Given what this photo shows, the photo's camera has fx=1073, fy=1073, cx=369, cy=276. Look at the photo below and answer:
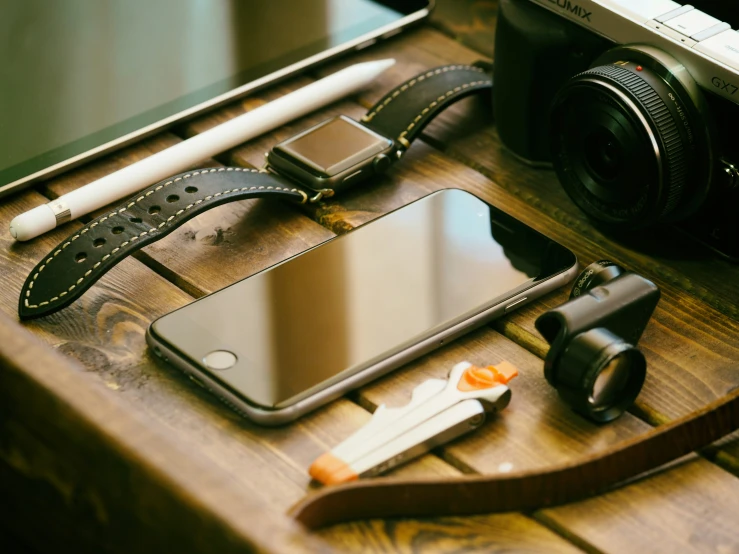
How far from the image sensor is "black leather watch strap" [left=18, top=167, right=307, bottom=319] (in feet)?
2.33

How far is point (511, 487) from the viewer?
0.60 m

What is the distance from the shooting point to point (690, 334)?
2.46ft

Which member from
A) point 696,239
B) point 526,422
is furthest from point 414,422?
point 696,239

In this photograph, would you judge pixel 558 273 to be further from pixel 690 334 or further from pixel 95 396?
pixel 95 396

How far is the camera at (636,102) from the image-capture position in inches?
29.1

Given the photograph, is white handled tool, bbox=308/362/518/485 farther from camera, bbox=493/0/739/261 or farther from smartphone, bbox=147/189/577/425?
camera, bbox=493/0/739/261

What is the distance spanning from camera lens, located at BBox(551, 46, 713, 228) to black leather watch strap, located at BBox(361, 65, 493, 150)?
0.13m

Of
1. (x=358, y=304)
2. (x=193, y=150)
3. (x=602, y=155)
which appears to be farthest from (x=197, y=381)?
(x=602, y=155)

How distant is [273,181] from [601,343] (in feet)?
0.99

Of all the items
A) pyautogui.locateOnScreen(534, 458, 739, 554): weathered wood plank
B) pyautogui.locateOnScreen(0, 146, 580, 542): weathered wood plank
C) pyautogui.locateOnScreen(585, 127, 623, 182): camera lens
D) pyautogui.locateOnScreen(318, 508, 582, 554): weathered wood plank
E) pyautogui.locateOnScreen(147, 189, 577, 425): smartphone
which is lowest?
pyautogui.locateOnScreen(534, 458, 739, 554): weathered wood plank

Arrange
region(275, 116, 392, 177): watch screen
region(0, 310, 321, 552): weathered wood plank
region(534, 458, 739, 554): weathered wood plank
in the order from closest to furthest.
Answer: region(0, 310, 321, 552): weathered wood plank, region(534, 458, 739, 554): weathered wood plank, region(275, 116, 392, 177): watch screen

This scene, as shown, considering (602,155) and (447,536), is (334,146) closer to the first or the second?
(602,155)

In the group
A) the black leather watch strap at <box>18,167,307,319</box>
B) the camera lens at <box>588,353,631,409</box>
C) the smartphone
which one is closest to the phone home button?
the smartphone

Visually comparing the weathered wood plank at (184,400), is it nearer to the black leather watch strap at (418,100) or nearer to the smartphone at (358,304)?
the smartphone at (358,304)
